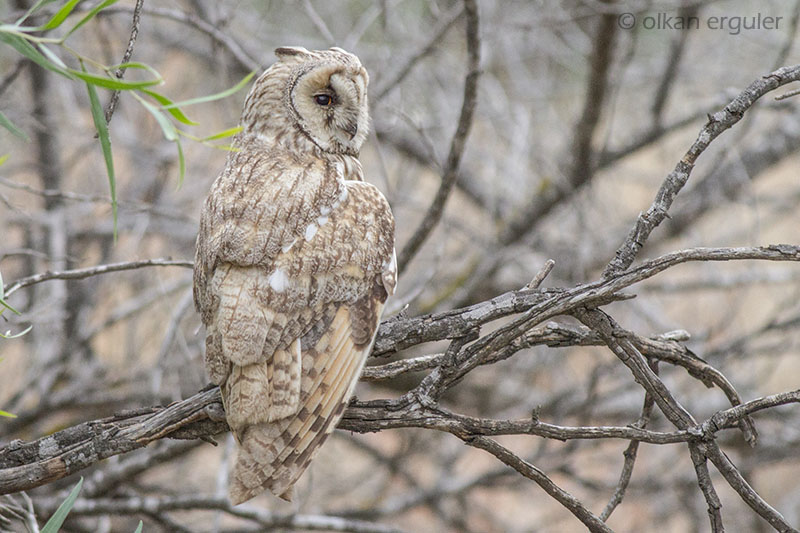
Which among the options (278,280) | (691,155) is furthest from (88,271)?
(691,155)

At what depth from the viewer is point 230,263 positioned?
219 centimetres

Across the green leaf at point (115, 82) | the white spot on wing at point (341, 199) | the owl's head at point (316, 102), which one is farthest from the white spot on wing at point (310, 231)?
the green leaf at point (115, 82)

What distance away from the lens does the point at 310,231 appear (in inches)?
88.8

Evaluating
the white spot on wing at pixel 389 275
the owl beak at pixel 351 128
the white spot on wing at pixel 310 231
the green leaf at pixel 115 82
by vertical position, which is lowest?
the green leaf at pixel 115 82

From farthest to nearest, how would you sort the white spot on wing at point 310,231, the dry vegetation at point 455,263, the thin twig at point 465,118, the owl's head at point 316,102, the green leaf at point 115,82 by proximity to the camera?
the thin twig at point 465,118
the owl's head at point 316,102
the white spot on wing at point 310,231
the dry vegetation at point 455,263
the green leaf at point 115,82

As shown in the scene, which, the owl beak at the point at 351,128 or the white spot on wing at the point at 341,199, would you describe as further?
the owl beak at the point at 351,128

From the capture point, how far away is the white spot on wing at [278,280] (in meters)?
2.14

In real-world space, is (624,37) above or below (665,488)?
above

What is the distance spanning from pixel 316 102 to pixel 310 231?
1.96 feet

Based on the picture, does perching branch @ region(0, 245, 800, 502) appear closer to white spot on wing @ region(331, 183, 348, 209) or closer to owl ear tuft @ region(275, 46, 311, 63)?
white spot on wing @ region(331, 183, 348, 209)

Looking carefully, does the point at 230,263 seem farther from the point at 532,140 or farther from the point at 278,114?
the point at 532,140

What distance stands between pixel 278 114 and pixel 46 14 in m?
Answer: 1.16

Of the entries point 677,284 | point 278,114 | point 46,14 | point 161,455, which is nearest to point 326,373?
point 278,114

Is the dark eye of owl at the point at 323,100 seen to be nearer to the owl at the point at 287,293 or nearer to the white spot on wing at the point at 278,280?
the owl at the point at 287,293
